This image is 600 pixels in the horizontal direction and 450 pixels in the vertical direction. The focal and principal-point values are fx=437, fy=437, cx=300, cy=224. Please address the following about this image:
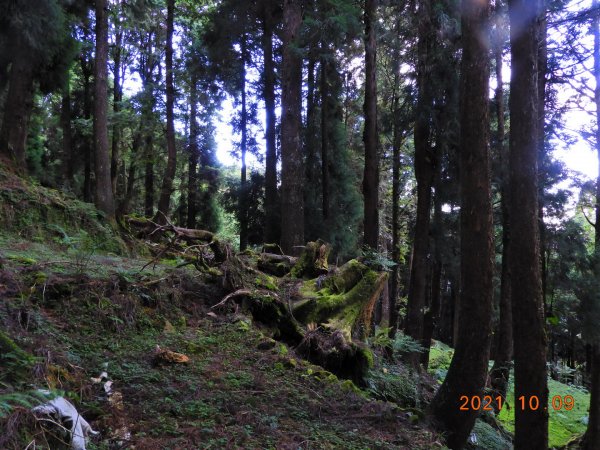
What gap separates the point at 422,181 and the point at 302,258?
4302 mm

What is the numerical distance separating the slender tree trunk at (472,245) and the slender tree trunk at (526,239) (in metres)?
0.42

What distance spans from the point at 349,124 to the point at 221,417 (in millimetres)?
20973

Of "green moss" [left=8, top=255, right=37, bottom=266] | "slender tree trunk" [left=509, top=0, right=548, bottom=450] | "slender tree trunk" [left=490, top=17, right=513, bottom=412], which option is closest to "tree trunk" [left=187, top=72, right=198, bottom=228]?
"slender tree trunk" [left=490, top=17, right=513, bottom=412]

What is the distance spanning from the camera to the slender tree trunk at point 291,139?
11.6 metres

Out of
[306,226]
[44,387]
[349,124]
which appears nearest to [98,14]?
[306,226]

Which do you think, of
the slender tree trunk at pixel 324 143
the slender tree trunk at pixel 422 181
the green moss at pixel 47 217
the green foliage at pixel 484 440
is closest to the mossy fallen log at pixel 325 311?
the green foliage at pixel 484 440

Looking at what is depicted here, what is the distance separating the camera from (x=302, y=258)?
9680 mm

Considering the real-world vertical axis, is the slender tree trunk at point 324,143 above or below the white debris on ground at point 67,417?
above

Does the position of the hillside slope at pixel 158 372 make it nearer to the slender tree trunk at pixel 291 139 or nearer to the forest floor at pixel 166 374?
the forest floor at pixel 166 374

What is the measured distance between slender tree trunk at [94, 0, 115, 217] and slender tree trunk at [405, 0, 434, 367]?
8.32 metres

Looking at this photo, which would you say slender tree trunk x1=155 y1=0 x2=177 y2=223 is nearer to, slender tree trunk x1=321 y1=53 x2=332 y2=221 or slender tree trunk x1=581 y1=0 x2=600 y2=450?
slender tree trunk x1=321 y1=53 x2=332 y2=221

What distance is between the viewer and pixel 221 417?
158 inches

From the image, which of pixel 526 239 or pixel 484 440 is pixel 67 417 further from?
pixel 484 440

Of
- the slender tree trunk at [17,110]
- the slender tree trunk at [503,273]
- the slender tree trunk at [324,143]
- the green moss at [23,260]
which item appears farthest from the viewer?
the slender tree trunk at [324,143]
